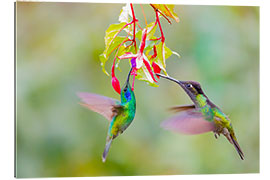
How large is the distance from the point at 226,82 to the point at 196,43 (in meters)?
0.30

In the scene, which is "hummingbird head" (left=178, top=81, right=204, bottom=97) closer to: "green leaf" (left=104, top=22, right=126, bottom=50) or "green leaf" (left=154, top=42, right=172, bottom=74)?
"green leaf" (left=154, top=42, right=172, bottom=74)

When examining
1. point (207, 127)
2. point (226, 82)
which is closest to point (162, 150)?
point (207, 127)

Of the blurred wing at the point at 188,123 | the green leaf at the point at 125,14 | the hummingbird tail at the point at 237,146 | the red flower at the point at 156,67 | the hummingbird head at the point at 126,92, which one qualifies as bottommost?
the hummingbird tail at the point at 237,146

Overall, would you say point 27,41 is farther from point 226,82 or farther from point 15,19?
point 226,82

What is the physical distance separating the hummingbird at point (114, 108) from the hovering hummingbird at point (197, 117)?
203 millimetres

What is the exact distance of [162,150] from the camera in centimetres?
237

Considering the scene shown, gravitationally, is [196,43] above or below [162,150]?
above

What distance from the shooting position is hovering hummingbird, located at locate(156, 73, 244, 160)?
2.32 m

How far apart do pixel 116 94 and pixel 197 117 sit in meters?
0.48

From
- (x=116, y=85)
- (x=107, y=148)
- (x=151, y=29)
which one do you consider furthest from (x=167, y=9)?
(x=107, y=148)

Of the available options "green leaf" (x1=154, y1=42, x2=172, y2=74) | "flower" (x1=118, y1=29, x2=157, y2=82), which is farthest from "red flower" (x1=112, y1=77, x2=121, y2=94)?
"green leaf" (x1=154, y1=42, x2=172, y2=74)

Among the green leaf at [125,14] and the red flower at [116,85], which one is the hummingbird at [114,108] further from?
the green leaf at [125,14]

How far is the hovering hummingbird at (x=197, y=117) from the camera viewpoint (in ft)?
7.60

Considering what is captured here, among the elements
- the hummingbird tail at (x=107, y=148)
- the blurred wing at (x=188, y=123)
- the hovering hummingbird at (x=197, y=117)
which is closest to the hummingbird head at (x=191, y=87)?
the hovering hummingbird at (x=197, y=117)
